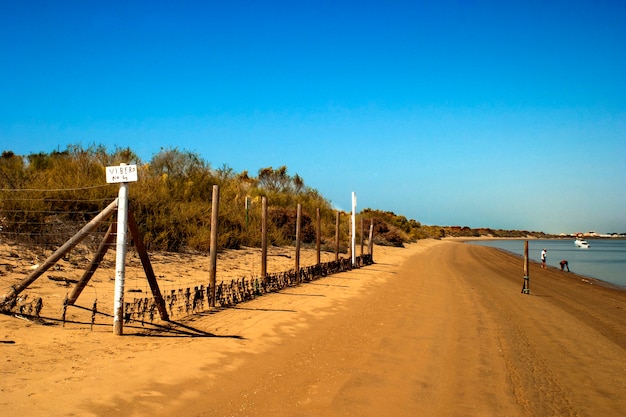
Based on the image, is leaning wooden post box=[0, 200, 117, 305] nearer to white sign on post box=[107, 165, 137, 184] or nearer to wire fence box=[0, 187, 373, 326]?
wire fence box=[0, 187, 373, 326]

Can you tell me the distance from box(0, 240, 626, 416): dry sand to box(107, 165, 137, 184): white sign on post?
7.43 ft

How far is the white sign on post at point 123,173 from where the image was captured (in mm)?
7564

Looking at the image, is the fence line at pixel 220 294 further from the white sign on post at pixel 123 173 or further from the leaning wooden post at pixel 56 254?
the white sign on post at pixel 123 173

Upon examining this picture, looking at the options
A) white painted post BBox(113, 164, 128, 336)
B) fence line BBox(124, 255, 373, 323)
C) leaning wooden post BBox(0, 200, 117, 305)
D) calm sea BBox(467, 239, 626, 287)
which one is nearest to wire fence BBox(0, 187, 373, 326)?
fence line BBox(124, 255, 373, 323)

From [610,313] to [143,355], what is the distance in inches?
482

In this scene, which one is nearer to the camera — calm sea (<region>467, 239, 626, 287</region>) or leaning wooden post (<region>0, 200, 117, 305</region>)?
leaning wooden post (<region>0, 200, 117, 305</region>)

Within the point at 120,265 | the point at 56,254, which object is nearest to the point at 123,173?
the point at 120,265

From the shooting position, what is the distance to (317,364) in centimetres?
697

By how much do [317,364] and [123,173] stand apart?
3.91 m

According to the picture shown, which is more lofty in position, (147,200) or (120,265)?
(147,200)

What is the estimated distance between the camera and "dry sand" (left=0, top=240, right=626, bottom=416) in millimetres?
5301

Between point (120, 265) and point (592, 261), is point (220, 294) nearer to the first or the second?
point (120, 265)

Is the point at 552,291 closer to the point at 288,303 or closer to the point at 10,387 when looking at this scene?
the point at 288,303

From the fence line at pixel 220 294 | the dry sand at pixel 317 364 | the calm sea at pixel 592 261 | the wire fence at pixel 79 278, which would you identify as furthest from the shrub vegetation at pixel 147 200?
the calm sea at pixel 592 261
